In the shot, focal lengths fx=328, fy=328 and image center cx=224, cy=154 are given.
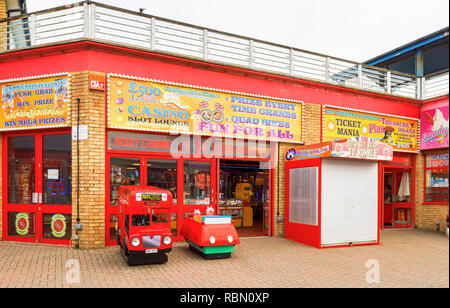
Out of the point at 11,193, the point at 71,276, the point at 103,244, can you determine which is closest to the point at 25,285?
the point at 71,276

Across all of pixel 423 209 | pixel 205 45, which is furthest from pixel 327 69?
pixel 423 209

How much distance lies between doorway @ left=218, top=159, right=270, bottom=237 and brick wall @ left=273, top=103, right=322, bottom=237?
325 millimetres

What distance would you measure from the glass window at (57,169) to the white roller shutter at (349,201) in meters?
7.00

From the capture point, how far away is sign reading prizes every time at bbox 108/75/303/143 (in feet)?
29.2

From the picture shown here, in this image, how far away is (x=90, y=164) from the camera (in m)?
8.49

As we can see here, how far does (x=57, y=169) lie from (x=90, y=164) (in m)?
1.21

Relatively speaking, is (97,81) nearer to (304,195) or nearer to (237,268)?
(237,268)

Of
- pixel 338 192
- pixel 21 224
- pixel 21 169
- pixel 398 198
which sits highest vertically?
pixel 21 169

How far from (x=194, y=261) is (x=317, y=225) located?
3.68m

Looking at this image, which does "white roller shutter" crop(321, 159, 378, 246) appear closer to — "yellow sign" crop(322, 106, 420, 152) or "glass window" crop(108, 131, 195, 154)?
"yellow sign" crop(322, 106, 420, 152)

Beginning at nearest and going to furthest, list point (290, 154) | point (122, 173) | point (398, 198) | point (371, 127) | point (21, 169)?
point (122, 173), point (21, 169), point (290, 154), point (371, 127), point (398, 198)

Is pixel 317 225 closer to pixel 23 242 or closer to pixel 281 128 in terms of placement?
pixel 281 128

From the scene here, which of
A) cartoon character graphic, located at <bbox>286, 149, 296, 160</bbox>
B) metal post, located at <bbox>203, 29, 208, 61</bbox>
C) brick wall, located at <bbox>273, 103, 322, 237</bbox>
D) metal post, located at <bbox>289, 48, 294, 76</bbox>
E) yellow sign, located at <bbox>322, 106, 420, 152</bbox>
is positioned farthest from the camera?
yellow sign, located at <bbox>322, 106, 420, 152</bbox>

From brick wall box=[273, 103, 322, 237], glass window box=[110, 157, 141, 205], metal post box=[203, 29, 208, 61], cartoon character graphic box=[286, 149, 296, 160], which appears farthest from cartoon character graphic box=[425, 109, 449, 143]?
glass window box=[110, 157, 141, 205]
